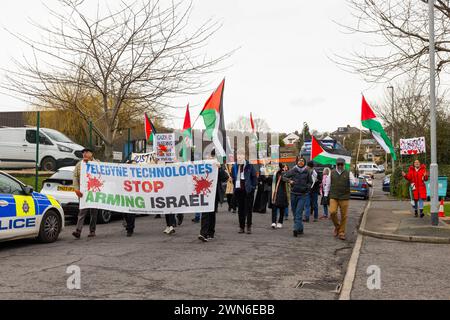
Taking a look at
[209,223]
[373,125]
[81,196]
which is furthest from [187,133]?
[209,223]

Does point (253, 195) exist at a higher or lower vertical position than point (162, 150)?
lower

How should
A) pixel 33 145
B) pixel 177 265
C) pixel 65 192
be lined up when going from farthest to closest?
pixel 33 145 → pixel 65 192 → pixel 177 265

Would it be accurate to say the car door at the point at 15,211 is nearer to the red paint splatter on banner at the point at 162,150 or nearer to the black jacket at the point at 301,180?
the black jacket at the point at 301,180

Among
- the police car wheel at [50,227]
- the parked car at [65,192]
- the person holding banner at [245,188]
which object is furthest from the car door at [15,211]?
the person holding banner at [245,188]

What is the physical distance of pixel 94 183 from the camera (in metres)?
11.0

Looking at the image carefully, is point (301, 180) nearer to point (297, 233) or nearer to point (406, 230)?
point (297, 233)

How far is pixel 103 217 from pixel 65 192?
4.04ft

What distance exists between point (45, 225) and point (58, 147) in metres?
9.71

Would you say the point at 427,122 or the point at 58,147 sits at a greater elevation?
the point at 427,122

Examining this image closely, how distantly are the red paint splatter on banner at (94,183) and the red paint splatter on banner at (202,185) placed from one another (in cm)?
212

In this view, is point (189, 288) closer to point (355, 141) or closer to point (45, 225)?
point (45, 225)

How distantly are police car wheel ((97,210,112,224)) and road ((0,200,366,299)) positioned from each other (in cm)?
182
